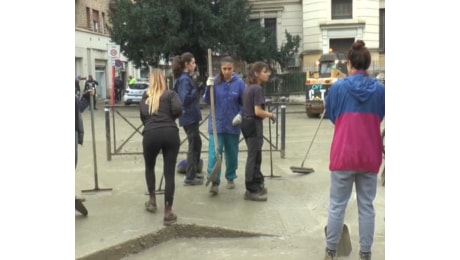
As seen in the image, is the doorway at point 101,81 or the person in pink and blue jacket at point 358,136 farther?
the doorway at point 101,81

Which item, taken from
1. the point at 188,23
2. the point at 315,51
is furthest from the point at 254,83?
the point at 315,51

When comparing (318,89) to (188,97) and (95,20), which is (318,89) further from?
(95,20)

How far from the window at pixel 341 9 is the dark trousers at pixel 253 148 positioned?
27.4 meters

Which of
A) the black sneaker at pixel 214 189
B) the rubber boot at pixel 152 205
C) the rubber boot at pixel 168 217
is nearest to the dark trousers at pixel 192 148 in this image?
the black sneaker at pixel 214 189

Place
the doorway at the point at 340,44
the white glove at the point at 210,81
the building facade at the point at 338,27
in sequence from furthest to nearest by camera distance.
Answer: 1. the doorway at the point at 340,44
2. the building facade at the point at 338,27
3. the white glove at the point at 210,81

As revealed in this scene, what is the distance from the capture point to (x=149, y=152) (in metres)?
5.90

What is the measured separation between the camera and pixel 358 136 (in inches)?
177

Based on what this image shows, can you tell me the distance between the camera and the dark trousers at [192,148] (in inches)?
297

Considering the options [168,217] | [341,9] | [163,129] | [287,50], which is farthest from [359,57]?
[341,9]

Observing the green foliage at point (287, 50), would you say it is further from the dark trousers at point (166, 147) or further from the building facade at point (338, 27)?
the dark trousers at point (166, 147)

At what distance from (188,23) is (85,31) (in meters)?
13.1

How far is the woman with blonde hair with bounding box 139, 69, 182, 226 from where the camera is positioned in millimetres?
5824

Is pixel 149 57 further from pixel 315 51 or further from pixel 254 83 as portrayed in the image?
pixel 254 83

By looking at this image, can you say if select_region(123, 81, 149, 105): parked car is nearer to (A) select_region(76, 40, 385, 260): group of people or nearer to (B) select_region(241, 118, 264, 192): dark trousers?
(A) select_region(76, 40, 385, 260): group of people
